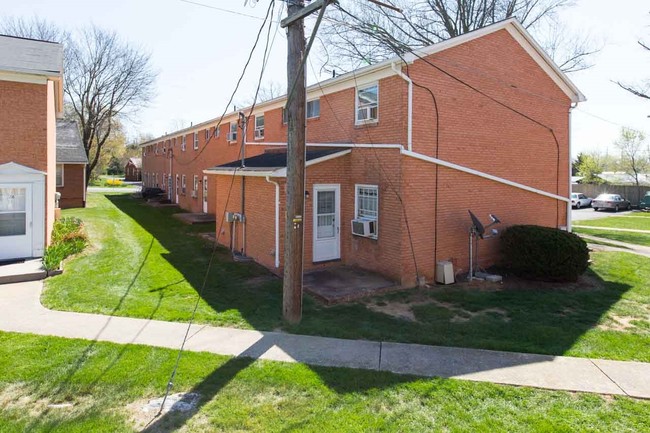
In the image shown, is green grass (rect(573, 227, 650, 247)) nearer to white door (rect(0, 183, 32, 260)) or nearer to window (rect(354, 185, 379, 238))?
window (rect(354, 185, 379, 238))

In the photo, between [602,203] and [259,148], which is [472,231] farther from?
[602,203]

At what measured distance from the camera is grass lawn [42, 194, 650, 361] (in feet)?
25.5

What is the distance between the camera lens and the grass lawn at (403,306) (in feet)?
25.5

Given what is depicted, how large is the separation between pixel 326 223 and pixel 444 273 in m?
3.56

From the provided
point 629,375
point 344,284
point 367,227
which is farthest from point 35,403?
point 367,227

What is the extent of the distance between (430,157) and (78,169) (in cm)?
2398

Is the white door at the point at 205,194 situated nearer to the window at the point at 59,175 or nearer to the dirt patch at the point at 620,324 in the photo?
the window at the point at 59,175

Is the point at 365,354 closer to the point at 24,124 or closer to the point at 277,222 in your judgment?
the point at 277,222

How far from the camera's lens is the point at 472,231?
1184 cm

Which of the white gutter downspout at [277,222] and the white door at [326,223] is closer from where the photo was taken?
the white gutter downspout at [277,222]

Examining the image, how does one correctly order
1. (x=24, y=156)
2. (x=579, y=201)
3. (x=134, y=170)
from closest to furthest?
(x=24, y=156), (x=579, y=201), (x=134, y=170)

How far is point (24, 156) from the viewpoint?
41.4 feet

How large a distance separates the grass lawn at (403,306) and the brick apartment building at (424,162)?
58.2 inches

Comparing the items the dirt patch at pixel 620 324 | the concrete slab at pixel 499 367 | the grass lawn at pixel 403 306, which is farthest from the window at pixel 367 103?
the dirt patch at pixel 620 324
